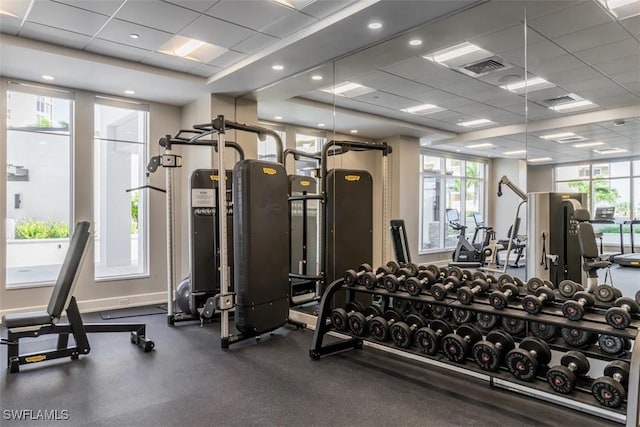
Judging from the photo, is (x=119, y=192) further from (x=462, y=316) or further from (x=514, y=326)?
(x=514, y=326)

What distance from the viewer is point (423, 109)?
17.2 feet

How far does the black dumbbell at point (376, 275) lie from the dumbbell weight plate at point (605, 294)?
5.24 feet

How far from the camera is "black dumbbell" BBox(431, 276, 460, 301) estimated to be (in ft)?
10.9

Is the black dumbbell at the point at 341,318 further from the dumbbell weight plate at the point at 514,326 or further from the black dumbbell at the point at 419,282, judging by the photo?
the dumbbell weight plate at the point at 514,326

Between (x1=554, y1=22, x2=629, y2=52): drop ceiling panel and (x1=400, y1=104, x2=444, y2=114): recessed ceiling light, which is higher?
(x1=554, y1=22, x2=629, y2=52): drop ceiling panel

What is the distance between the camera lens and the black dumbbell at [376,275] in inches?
151

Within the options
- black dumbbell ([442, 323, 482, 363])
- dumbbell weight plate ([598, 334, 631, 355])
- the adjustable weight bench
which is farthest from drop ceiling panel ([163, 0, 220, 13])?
dumbbell weight plate ([598, 334, 631, 355])

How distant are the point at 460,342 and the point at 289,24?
129 inches

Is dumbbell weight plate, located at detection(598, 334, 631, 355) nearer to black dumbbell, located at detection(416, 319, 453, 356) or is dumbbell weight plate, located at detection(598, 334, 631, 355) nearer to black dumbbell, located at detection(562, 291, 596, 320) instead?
black dumbbell, located at detection(562, 291, 596, 320)

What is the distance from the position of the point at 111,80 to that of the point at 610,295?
19.1 feet

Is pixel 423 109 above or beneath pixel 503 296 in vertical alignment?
above

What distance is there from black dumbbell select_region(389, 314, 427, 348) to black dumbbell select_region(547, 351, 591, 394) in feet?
3.42

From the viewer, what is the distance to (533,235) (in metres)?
3.47

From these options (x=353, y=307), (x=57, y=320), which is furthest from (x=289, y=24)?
(x=57, y=320)
